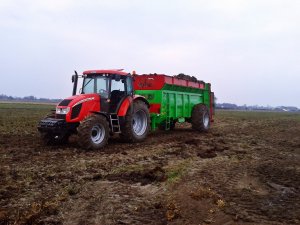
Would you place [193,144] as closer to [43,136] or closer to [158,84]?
[158,84]

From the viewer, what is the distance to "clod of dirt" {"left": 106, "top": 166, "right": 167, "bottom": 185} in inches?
292

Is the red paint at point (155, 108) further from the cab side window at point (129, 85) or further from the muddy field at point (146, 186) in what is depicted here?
the muddy field at point (146, 186)

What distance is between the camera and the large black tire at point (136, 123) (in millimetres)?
12102

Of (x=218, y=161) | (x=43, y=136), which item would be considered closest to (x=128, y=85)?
(x=43, y=136)

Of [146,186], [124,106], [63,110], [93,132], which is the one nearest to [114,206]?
[146,186]

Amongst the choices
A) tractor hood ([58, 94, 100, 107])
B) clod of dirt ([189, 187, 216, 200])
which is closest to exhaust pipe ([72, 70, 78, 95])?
tractor hood ([58, 94, 100, 107])

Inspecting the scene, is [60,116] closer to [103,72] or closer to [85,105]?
[85,105]

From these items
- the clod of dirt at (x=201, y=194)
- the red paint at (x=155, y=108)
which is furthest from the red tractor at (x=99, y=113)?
the clod of dirt at (x=201, y=194)

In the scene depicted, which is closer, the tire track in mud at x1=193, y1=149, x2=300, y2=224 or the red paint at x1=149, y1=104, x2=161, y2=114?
the tire track in mud at x1=193, y1=149, x2=300, y2=224

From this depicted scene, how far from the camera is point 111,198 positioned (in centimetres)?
627

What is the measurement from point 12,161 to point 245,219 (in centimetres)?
581

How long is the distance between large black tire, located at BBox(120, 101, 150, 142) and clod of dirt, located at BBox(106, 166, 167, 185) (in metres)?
4.11

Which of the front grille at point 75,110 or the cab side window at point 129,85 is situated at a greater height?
the cab side window at point 129,85

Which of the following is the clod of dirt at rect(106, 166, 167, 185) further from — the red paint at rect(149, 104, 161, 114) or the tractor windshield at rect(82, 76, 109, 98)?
the red paint at rect(149, 104, 161, 114)
